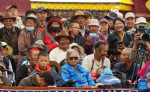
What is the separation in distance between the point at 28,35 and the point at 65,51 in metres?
1.05

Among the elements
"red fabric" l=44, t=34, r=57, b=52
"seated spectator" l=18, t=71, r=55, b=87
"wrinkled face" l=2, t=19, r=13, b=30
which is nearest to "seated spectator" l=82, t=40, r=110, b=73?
"red fabric" l=44, t=34, r=57, b=52

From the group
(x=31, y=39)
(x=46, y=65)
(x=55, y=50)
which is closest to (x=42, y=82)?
(x=46, y=65)

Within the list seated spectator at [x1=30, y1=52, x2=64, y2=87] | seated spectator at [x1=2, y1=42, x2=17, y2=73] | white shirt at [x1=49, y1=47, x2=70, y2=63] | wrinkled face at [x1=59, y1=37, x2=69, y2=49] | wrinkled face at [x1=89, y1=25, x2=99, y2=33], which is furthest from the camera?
wrinkled face at [x1=89, y1=25, x2=99, y2=33]

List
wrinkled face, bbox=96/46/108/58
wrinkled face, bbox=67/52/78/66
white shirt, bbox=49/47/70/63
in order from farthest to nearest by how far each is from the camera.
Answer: white shirt, bbox=49/47/70/63
wrinkled face, bbox=96/46/108/58
wrinkled face, bbox=67/52/78/66

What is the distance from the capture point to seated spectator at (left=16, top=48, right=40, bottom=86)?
7254 mm

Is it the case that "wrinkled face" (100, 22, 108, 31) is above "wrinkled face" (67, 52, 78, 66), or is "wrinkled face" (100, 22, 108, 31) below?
above

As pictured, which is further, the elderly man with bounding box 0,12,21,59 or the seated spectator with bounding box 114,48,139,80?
the elderly man with bounding box 0,12,21,59

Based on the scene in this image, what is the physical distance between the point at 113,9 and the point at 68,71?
20.5 feet

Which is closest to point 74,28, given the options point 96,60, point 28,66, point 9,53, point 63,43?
point 63,43

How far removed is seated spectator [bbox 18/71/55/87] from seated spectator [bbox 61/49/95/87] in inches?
32.9

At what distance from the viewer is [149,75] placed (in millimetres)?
5547

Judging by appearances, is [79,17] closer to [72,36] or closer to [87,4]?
[72,36]

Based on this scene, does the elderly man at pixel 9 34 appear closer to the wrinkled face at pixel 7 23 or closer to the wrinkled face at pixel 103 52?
the wrinkled face at pixel 7 23

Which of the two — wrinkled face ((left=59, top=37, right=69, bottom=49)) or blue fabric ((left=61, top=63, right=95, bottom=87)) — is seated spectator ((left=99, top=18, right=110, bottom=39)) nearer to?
wrinkled face ((left=59, top=37, right=69, bottom=49))
